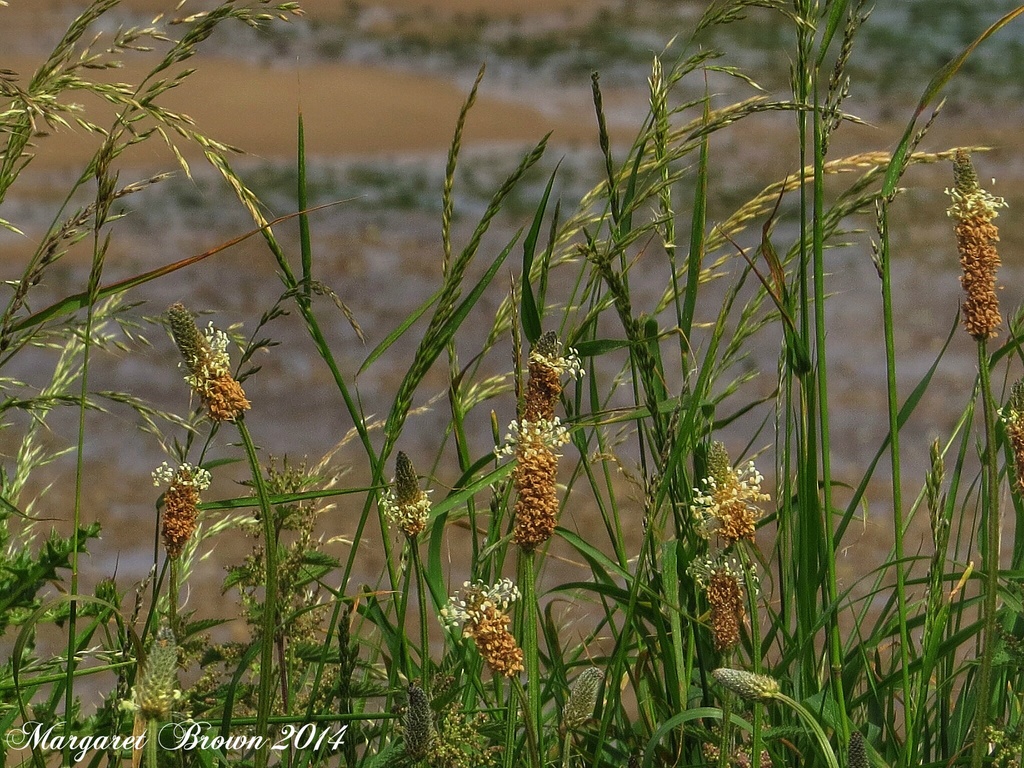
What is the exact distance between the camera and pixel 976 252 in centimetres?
122

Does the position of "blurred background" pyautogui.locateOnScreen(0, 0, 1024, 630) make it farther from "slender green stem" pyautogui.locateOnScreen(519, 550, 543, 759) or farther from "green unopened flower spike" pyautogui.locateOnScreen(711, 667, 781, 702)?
"green unopened flower spike" pyautogui.locateOnScreen(711, 667, 781, 702)

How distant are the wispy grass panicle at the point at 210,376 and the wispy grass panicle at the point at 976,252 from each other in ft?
2.16

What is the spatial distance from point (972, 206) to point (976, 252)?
0.18ft

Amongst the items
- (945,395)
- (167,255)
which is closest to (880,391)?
(945,395)

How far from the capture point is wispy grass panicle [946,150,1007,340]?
Result: 3.92 feet

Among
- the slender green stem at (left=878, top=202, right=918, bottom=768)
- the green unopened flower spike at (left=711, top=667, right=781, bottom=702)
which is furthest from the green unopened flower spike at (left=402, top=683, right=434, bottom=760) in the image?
the slender green stem at (left=878, top=202, right=918, bottom=768)

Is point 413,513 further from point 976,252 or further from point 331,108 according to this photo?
point 331,108

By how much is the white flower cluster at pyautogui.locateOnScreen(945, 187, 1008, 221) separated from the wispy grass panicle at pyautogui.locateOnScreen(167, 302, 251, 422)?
68cm

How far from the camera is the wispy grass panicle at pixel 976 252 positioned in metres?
1.20

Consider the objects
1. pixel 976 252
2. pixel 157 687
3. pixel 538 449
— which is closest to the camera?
pixel 157 687

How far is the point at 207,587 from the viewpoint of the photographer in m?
5.03

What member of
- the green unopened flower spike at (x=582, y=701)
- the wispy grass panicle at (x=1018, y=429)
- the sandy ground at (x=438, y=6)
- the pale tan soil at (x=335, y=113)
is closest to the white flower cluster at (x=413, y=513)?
the green unopened flower spike at (x=582, y=701)

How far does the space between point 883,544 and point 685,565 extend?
13.4 feet

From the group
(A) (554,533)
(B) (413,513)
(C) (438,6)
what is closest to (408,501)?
(B) (413,513)
